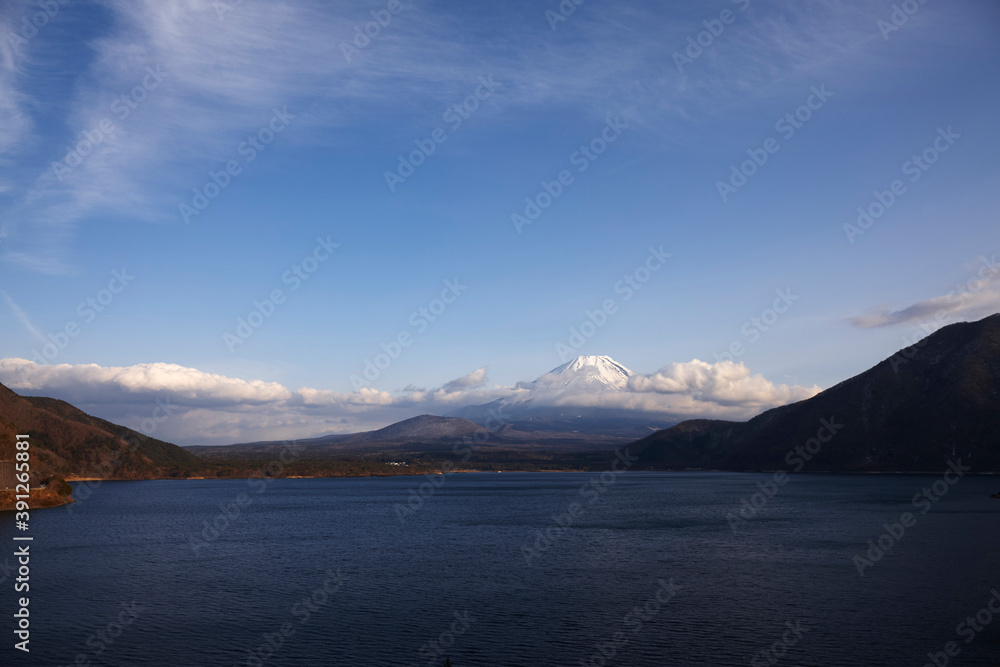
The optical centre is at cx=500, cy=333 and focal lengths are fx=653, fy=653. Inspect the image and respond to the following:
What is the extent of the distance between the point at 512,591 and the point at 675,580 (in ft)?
43.6

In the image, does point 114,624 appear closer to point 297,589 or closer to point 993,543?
point 297,589

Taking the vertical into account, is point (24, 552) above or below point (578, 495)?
above

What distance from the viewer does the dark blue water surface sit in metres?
35.7

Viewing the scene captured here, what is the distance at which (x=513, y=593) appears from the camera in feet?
161

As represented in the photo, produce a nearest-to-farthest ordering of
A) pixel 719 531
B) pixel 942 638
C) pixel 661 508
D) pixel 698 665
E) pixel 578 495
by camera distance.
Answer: pixel 698 665 → pixel 942 638 → pixel 719 531 → pixel 661 508 → pixel 578 495

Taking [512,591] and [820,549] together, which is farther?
[820,549]

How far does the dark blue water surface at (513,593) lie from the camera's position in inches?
1404

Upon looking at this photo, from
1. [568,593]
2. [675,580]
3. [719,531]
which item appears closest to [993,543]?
[719,531]

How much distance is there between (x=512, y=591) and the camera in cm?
4984

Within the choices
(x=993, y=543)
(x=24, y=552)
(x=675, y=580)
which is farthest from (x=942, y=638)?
(x=24, y=552)

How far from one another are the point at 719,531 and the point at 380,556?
43.0m

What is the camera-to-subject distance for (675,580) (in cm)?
5216

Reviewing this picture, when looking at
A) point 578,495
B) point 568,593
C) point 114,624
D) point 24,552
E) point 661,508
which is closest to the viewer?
point 114,624

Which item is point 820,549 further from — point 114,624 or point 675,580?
point 114,624
